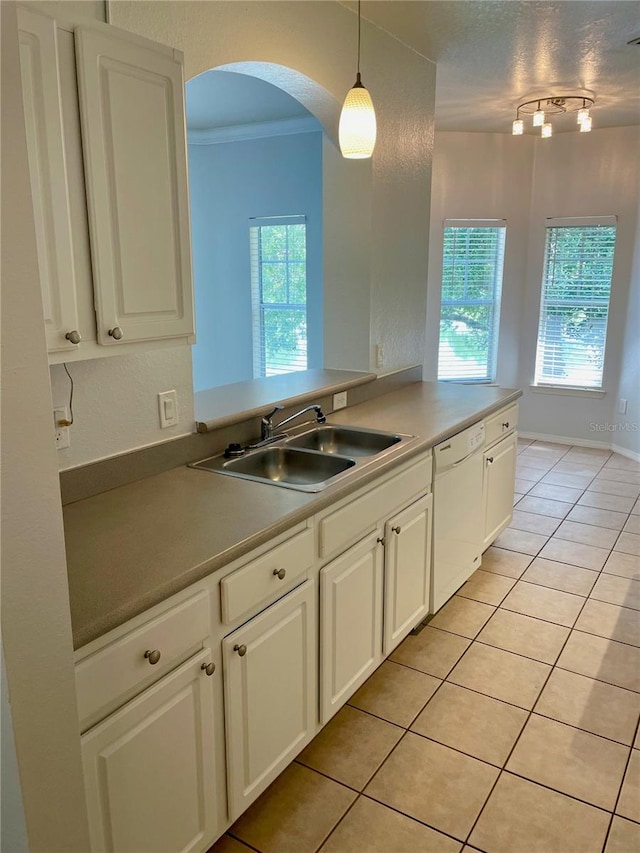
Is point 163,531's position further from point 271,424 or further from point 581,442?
point 581,442

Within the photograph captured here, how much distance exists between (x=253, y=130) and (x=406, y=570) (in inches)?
162

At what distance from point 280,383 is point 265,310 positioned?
2628mm

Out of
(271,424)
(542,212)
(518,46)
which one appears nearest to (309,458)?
(271,424)

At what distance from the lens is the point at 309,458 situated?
2510 mm

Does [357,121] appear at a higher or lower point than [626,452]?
higher

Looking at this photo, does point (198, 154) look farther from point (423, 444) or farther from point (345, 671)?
point (345, 671)

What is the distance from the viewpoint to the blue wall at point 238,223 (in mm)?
5195

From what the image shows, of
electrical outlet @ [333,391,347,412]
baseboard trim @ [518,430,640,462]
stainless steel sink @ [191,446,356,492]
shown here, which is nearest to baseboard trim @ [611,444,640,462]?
baseboard trim @ [518,430,640,462]

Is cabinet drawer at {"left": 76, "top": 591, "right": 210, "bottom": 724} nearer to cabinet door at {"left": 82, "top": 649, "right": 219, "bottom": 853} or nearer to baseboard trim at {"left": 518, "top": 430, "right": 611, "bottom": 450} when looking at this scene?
cabinet door at {"left": 82, "top": 649, "right": 219, "bottom": 853}

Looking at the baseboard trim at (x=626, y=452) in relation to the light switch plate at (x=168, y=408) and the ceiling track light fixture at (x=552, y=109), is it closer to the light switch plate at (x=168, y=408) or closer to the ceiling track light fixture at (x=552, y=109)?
the ceiling track light fixture at (x=552, y=109)

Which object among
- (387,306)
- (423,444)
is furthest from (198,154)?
(423,444)

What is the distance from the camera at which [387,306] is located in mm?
3527

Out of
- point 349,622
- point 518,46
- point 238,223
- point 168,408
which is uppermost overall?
point 518,46

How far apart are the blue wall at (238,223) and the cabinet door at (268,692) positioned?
12.0ft
